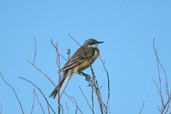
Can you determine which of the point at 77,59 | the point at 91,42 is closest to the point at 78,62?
the point at 77,59

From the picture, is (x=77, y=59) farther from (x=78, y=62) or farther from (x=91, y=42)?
(x=91, y=42)

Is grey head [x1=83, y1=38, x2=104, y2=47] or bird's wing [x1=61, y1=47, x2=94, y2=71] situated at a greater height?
grey head [x1=83, y1=38, x2=104, y2=47]

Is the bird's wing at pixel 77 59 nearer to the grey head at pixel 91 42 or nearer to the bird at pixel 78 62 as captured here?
the bird at pixel 78 62

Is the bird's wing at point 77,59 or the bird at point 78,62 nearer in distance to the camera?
the bird at point 78,62

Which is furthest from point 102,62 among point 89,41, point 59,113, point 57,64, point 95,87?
point 89,41

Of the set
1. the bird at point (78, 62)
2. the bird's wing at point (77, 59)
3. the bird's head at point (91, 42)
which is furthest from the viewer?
the bird's head at point (91, 42)

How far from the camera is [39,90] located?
4.41 metres

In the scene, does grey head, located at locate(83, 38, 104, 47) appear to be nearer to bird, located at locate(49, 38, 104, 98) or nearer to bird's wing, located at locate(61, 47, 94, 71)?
bird, located at locate(49, 38, 104, 98)

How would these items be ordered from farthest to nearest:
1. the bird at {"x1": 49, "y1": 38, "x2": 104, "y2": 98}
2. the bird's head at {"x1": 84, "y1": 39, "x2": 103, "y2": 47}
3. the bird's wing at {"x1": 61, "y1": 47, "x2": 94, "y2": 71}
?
the bird's head at {"x1": 84, "y1": 39, "x2": 103, "y2": 47} → the bird's wing at {"x1": 61, "y1": 47, "x2": 94, "y2": 71} → the bird at {"x1": 49, "y1": 38, "x2": 104, "y2": 98}

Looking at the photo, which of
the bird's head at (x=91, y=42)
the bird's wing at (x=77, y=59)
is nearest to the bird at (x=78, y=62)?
the bird's wing at (x=77, y=59)

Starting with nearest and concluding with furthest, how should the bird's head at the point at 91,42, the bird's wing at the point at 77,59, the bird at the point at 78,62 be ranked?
the bird at the point at 78,62 < the bird's wing at the point at 77,59 < the bird's head at the point at 91,42

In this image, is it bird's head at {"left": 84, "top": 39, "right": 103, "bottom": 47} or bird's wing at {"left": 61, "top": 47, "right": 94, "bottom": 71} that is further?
bird's head at {"left": 84, "top": 39, "right": 103, "bottom": 47}

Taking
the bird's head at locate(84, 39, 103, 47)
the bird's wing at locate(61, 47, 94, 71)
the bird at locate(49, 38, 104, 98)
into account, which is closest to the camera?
the bird at locate(49, 38, 104, 98)

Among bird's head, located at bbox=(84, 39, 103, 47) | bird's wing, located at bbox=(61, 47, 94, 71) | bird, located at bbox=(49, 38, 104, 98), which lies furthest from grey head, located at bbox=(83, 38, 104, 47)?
bird's wing, located at bbox=(61, 47, 94, 71)
